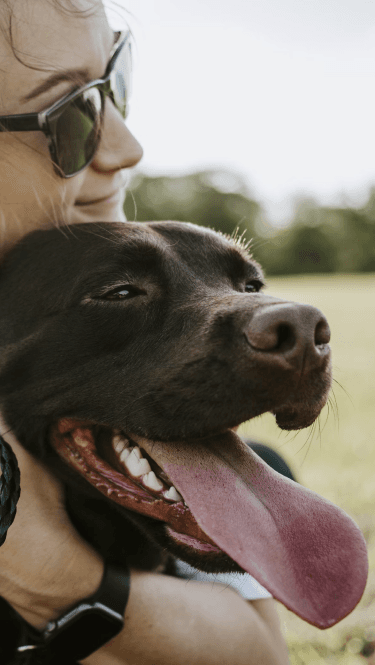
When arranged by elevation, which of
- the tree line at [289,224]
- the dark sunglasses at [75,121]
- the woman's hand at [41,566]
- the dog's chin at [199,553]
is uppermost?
the dark sunglasses at [75,121]

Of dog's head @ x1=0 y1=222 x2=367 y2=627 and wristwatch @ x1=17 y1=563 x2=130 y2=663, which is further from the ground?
dog's head @ x1=0 y1=222 x2=367 y2=627

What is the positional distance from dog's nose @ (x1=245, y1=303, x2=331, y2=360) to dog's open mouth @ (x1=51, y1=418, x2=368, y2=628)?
0.52 m

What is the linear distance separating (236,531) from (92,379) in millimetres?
786

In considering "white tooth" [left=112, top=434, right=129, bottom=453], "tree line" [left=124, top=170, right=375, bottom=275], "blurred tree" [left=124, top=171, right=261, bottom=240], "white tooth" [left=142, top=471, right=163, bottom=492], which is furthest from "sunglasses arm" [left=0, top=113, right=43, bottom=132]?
"blurred tree" [left=124, top=171, right=261, bottom=240]

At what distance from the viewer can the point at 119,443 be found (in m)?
2.33

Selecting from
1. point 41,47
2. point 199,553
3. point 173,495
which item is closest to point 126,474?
point 173,495

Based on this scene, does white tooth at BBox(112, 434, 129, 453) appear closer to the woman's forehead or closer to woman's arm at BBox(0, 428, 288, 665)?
woman's arm at BBox(0, 428, 288, 665)

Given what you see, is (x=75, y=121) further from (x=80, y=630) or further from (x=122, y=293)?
(x=80, y=630)

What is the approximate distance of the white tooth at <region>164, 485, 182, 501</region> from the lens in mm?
2102

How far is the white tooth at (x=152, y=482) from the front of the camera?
84.7 inches

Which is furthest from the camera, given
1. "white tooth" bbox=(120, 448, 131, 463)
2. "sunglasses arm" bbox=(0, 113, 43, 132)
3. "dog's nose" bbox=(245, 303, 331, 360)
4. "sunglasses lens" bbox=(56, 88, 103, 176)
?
"sunglasses lens" bbox=(56, 88, 103, 176)

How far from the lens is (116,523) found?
2578 mm

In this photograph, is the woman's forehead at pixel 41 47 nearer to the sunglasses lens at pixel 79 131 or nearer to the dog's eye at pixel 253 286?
the sunglasses lens at pixel 79 131

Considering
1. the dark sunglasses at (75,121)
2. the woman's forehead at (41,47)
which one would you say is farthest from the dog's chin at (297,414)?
the woman's forehead at (41,47)
